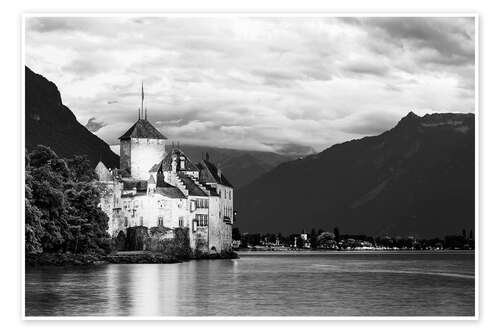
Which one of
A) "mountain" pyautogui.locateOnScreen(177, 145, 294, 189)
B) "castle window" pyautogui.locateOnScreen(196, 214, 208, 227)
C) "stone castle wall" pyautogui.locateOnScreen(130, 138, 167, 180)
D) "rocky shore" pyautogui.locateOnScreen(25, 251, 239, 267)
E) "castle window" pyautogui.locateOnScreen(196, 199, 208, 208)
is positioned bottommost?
"rocky shore" pyautogui.locateOnScreen(25, 251, 239, 267)

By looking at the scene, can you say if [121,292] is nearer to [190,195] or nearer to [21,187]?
[21,187]

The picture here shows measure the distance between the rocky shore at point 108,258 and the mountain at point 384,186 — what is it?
465 centimetres

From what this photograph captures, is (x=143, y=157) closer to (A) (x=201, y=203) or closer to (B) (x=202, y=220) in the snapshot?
(A) (x=201, y=203)

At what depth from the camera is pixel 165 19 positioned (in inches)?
812

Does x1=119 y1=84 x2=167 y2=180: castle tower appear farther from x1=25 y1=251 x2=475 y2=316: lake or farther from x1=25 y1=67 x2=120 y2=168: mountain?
x1=25 y1=251 x2=475 y2=316: lake

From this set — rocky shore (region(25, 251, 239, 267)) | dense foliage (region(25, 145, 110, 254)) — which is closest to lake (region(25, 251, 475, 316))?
rocky shore (region(25, 251, 239, 267))

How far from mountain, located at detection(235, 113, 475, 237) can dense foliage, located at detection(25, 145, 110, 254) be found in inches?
281

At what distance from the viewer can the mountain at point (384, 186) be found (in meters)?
25.0

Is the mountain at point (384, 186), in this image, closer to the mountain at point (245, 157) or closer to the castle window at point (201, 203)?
the mountain at point (245, 157)

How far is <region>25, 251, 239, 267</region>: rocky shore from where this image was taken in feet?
135

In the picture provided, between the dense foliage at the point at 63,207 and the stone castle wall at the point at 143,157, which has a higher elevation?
the stone castle wall at the point at 143,157

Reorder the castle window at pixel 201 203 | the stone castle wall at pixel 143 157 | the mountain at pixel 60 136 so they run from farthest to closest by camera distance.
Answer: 1. the castle window at pixel 201 203
2. the stone castle wall at pixel 143 157
3. the mountain at pixel 60 136

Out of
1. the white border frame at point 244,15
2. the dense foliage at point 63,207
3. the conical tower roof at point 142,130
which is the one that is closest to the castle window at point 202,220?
the conical tower roof at point 142,130

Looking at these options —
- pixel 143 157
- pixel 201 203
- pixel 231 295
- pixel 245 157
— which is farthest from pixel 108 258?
pixel 245 157
